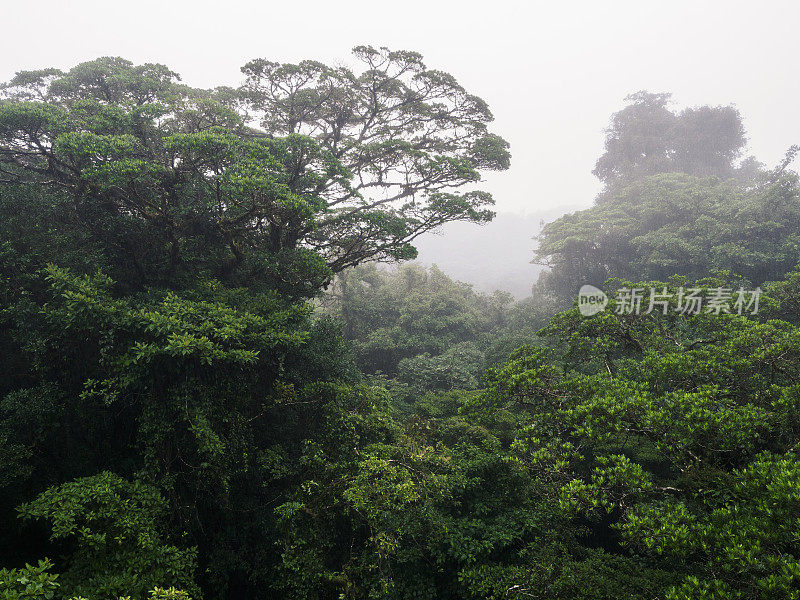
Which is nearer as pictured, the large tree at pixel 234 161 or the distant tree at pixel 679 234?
the large tree at pixel 234 161

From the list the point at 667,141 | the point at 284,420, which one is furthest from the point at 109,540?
the point at 667,141

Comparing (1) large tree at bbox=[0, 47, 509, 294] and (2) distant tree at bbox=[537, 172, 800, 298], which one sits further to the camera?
(2) distant tree at bbox=[537, 172, 800, 298]

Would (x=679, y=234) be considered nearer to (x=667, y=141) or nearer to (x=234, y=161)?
(x=667, y=141)

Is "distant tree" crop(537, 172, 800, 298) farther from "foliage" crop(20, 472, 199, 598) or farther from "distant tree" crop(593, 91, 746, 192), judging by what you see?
"foliage" crop(20, 472, 199, 598)

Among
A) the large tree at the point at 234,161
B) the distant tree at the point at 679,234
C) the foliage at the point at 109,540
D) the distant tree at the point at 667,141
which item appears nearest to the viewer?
the foliage at the point at 109,540

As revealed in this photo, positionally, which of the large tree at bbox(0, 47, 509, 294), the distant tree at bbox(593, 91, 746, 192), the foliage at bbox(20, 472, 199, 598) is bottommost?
the foliage at bbox(20, 472, 199, 598)

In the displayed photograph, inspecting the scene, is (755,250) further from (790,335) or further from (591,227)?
(790,335)

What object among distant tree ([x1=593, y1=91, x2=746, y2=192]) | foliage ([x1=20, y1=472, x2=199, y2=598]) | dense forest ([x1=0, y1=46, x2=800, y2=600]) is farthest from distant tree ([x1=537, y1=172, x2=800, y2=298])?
foliage ([x1=20, y1=472, x2=199, y2=598])

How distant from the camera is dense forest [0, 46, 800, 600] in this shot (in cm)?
441

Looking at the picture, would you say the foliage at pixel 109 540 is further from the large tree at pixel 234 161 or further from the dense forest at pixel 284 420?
the large tree at pixel 234 161

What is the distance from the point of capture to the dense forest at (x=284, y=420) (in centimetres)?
441

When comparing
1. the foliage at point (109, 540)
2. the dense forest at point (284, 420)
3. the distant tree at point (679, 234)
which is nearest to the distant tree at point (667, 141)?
the distant tree at point (679, 234)

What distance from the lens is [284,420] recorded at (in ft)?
25.1

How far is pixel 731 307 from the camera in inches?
291
